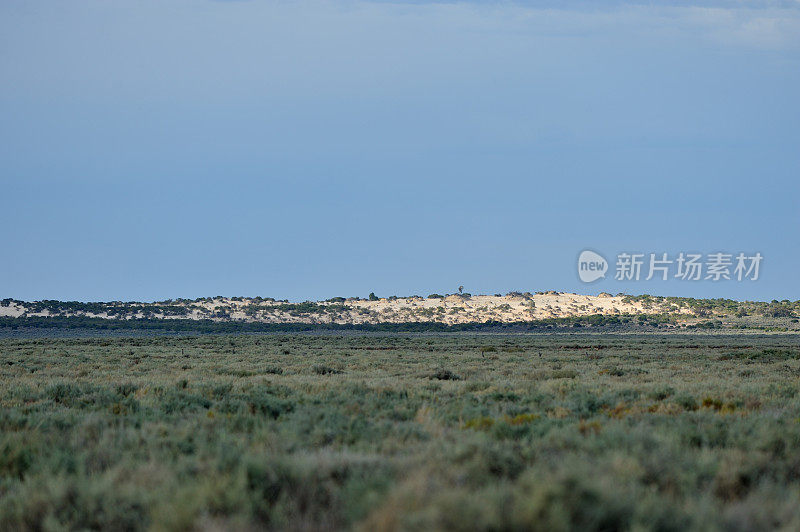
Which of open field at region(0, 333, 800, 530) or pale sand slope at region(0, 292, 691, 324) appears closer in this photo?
open field at region(0, 333, 800, 530)

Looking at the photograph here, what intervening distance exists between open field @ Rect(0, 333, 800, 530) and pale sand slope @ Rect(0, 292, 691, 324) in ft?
352

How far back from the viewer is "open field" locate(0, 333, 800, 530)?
5086mm

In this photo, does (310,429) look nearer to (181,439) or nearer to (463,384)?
(181,439)

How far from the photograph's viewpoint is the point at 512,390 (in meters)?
15.7

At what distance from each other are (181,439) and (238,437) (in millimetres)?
751

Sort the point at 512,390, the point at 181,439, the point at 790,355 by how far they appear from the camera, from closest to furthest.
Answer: the point at 181,439 → the point at 512,390 → the point at 790,355

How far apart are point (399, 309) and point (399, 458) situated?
4991 inches

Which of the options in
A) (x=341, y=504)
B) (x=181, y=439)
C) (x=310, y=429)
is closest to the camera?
(x=341, y=504)

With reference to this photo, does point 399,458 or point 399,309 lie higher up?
point 399,309

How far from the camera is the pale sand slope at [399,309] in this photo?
12000 centimetres

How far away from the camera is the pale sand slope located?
120 metres

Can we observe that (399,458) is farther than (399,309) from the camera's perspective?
No

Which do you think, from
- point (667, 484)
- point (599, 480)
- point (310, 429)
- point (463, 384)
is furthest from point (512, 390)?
point (599, 480)

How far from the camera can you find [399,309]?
134 m
